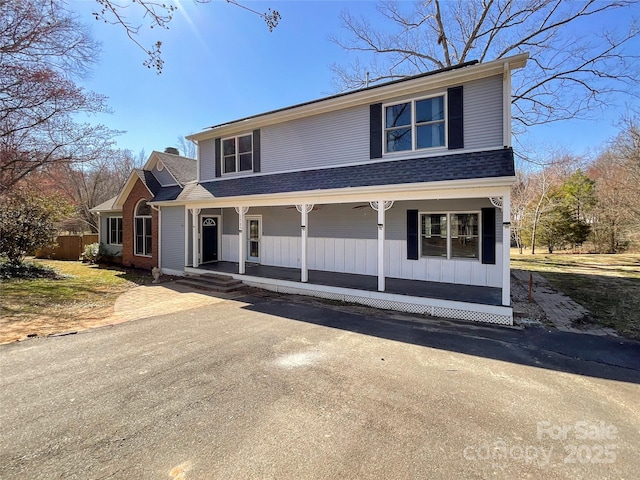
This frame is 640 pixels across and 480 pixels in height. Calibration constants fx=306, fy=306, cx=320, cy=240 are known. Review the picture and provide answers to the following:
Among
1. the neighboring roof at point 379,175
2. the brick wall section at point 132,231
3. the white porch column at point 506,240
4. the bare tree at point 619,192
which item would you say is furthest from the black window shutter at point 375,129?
the bare tree at point 619,192

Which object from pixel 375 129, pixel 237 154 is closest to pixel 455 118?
pixel 375 129

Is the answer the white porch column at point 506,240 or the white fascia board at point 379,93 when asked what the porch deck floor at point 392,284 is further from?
the white fascia board at point 379,93

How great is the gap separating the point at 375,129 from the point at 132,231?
13228mm

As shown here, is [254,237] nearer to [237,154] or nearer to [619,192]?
[237,154]

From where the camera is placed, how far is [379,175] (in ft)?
29.5

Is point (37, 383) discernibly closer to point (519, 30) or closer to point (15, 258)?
point (15, 258)

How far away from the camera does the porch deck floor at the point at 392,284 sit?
7.80 meters

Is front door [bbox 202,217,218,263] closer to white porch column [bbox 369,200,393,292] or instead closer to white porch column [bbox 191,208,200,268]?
white porch column [bbox 191,208,200,268]

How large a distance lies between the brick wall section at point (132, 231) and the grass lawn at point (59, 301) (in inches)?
41.4

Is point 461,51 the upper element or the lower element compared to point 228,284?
upper

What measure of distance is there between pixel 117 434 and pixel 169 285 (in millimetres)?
9319

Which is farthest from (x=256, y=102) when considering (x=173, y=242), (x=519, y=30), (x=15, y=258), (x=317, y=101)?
(x=519, y=30)

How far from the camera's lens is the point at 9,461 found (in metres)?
2.73

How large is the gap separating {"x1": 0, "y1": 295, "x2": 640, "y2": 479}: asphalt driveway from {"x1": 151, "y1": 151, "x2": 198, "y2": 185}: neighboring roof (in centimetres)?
1022
